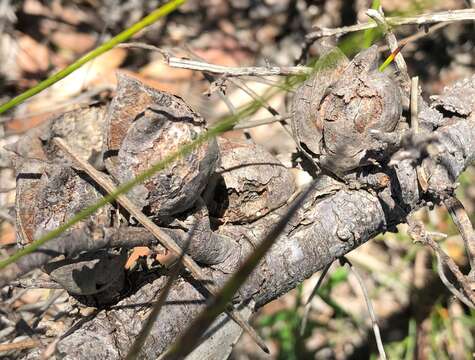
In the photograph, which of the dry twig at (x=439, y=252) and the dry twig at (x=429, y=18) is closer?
the dry twig at (x=439, y=252)

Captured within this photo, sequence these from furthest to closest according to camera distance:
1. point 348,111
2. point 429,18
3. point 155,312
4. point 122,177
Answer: point 429,18
point 348,111
point 122,177
point 155,312

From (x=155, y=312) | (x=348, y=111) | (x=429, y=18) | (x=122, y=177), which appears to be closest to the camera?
(x=155, y=312)

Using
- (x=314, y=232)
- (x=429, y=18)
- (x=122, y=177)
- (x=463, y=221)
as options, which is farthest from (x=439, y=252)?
(x=122, y=177)

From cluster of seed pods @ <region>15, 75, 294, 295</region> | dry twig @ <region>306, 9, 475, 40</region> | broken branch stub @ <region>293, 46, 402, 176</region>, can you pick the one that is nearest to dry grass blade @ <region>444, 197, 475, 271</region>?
broken branch stub @ <region>293, 46, 402, 176</region>

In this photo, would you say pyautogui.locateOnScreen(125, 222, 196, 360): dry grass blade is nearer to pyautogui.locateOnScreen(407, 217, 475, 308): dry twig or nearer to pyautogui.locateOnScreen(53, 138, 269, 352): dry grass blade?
pyautogui.locateOnScreen(53, 138, 269, 352): dry grass blade

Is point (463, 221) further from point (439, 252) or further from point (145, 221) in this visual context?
point (145, 221)

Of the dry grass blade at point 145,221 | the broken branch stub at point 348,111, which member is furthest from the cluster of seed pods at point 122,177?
the broken branch stub at point 348,111

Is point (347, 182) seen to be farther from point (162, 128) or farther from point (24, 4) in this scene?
point (24, 4)

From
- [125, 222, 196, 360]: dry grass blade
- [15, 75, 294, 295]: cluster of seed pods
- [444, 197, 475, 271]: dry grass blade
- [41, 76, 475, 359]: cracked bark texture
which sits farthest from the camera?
[444, 197, 475, 271]: dry grass blade

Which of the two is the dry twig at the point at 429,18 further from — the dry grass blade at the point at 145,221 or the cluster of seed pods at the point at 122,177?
the dry grass blade at the point at 145,221
